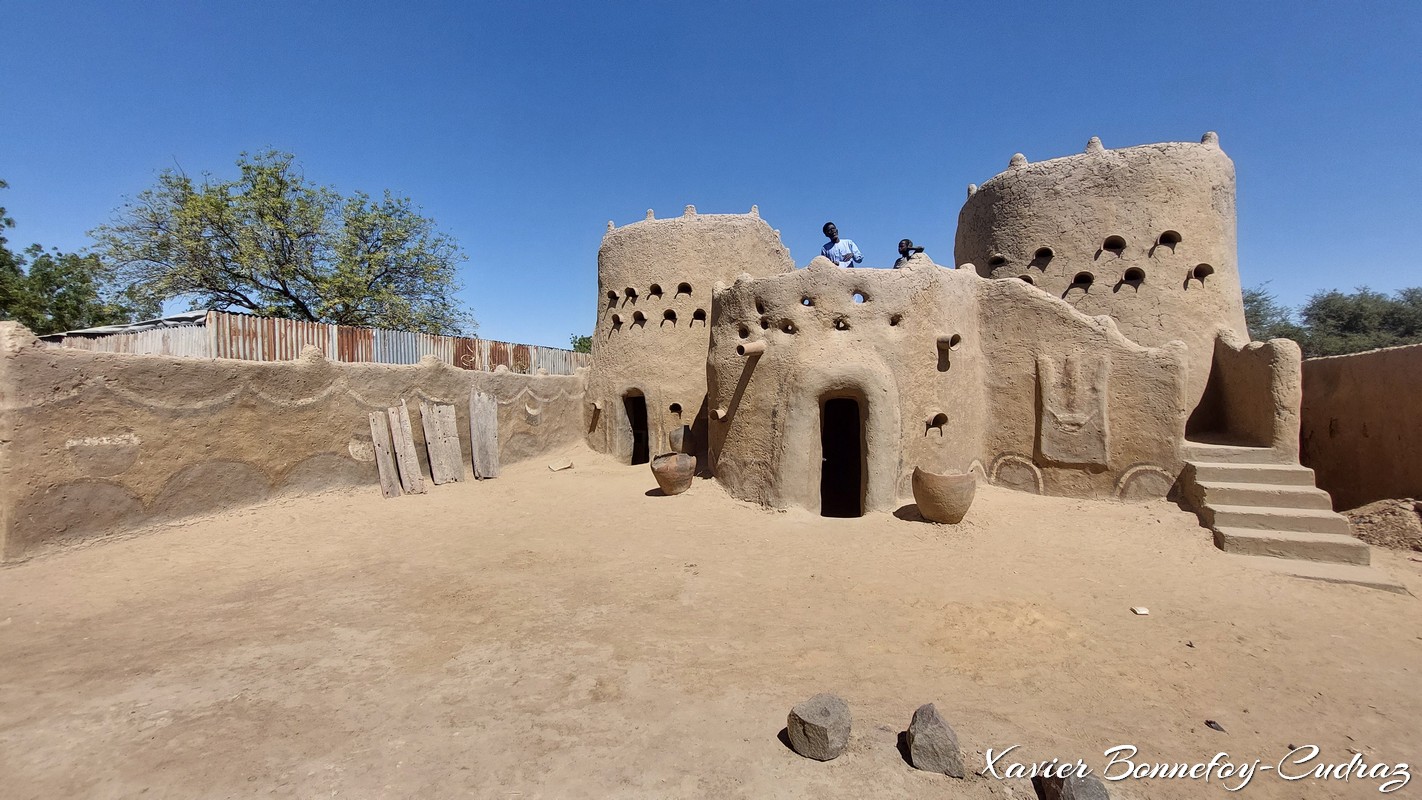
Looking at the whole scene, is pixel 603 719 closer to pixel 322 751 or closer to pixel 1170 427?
pixel 322 751

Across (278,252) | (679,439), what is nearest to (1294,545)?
(679,439)

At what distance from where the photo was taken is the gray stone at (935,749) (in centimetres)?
293

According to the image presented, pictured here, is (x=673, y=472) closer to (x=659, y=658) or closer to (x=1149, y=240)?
(x=659, y=658)

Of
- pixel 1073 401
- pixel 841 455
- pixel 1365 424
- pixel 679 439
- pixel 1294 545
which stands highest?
pixel 1073 401

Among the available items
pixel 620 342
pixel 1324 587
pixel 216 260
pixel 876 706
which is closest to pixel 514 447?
pixel 620 342

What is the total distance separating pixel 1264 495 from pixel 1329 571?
1297 millimetres

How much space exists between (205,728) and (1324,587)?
31.6 feet

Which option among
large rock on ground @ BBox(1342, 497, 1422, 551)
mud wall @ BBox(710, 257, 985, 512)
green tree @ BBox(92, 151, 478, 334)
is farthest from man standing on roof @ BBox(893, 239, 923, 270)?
green tree @ BBox(92, 151, 478, 334)

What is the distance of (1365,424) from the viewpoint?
7.82 m

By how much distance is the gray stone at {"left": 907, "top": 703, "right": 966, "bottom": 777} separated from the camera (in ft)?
9.61

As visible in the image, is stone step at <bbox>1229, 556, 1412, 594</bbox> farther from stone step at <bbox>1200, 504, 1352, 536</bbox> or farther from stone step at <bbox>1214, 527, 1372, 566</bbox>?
stone step at <bbox>1200, 504, 1352, 536</bbox>

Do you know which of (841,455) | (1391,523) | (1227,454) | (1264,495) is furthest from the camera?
(841,455)

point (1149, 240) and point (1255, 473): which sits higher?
point (1149, 240)

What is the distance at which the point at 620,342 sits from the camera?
14188 mm
